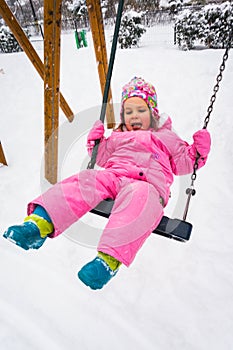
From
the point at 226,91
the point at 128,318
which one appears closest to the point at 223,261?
the point at 128,318

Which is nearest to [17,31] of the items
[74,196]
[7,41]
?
[74,196]

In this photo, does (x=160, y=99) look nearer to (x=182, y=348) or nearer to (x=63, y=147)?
(x=63, y=147)

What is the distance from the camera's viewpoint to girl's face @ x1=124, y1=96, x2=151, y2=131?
195 cm

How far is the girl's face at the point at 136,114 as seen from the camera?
6.39 feet

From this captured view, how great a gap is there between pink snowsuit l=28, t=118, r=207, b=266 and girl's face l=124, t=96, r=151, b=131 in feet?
0.33

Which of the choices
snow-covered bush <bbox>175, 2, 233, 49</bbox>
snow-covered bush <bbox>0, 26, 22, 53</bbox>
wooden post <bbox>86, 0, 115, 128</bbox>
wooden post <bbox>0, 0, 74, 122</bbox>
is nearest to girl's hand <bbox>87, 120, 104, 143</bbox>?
wooden post <bbox>0, 0, 74, 122</bbox>

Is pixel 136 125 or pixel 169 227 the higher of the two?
pixel 136 125

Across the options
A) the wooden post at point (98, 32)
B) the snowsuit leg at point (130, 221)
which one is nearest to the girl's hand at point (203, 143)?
the snowsuit leg at point (130, 221)

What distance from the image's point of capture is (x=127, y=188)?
1.38m

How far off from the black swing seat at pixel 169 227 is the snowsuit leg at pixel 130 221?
4 centimetres

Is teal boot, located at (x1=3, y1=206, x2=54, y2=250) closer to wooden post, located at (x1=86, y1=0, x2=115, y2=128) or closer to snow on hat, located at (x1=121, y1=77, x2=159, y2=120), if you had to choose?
snow on hat, located at (x1=121, y1=77, x2=159, y2=120)

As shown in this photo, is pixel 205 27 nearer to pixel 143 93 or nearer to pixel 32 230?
pixel 143 93

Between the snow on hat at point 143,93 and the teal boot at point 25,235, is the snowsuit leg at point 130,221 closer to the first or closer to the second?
the teal boot at point 25,235

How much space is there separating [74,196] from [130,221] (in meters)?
0.33
